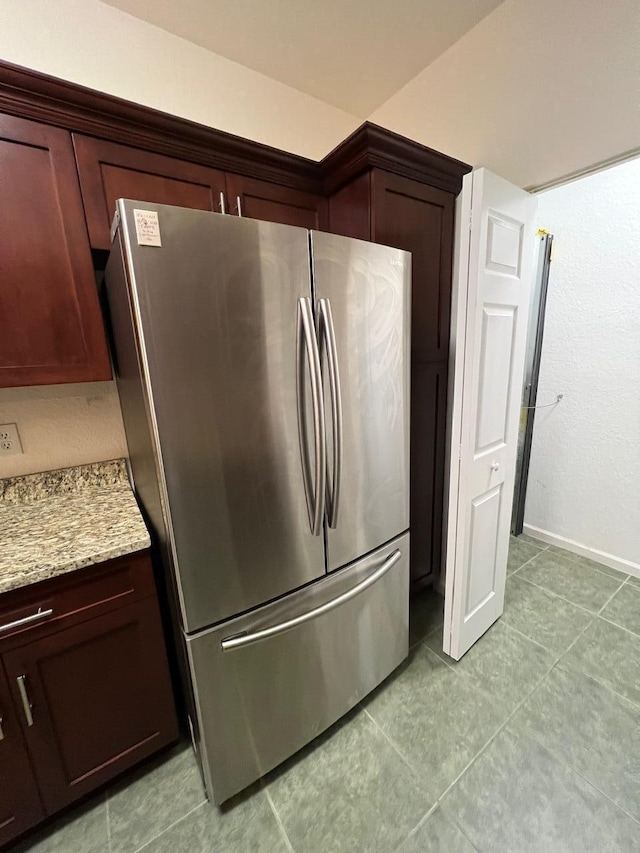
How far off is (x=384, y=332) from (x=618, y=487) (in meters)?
2.16

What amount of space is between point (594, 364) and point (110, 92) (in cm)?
292

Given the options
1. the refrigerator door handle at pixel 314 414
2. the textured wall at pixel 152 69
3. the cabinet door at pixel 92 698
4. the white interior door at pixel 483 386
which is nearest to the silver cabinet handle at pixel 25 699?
the cabinet door at pixel 92 698

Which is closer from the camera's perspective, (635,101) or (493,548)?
(635,101)

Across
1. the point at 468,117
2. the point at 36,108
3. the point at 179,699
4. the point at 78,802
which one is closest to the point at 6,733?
the point at 78,802

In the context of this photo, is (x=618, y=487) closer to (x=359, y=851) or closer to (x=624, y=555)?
(x=624, y=555)

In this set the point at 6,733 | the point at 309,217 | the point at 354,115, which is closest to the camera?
the point at 6,733

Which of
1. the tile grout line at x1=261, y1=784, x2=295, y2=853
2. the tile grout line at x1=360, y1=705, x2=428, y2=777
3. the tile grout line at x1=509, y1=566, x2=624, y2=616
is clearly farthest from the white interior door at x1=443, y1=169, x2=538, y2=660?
the tile grout line at x1=261, y1=784, x2=295, y2=853

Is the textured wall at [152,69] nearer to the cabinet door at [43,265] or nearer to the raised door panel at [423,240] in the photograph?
the cabinet door at [43,265]

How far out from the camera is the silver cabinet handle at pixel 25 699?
3.22ft

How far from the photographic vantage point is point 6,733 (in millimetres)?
987

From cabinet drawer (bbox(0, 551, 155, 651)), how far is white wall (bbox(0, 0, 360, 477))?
68 centimetres

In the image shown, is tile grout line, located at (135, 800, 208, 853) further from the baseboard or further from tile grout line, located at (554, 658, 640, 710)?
the baseboard

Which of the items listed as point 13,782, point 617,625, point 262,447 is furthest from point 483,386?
point 13,782

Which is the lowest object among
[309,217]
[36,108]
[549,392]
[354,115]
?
[549,392]
